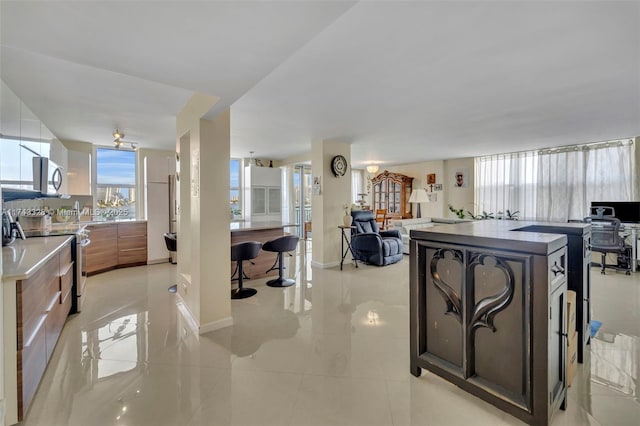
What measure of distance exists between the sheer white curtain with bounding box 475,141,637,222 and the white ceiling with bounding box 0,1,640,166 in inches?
45.0

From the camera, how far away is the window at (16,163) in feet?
7.24

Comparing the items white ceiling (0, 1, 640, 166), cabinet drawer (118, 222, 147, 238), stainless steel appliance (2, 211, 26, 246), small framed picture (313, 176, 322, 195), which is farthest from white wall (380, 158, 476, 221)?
stainless steel appliance (2, 211, 26, 246)

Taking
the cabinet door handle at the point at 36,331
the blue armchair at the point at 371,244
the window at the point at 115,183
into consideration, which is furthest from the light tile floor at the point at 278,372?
the window at the point at 115,183

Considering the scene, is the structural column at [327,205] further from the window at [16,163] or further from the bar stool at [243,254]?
the window at [16,163]

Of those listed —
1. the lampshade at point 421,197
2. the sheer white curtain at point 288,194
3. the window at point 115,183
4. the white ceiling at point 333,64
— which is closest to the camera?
the white ceiling at point 333,64

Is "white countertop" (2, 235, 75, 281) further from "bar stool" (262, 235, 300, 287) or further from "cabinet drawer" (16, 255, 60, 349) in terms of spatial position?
"bar stool" (262, 235, 300, 287)

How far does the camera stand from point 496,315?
1.68 meters

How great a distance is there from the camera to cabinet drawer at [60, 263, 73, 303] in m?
2.72

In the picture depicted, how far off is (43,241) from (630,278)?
7635 mm

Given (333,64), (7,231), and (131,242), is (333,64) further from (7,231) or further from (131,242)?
(131,242)

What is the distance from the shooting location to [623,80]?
8.63 ft

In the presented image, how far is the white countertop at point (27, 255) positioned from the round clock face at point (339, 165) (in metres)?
3.84

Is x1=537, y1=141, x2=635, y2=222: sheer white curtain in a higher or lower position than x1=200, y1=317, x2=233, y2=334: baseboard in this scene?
higher

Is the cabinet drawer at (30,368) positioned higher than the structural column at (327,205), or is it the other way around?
the structural column at (327,205)
